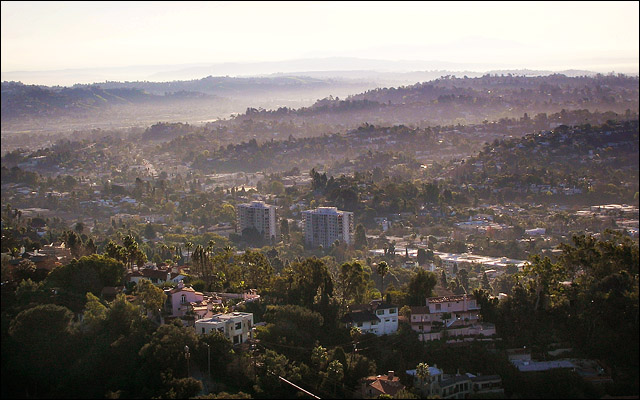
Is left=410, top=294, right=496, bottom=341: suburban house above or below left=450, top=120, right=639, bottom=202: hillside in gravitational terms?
below

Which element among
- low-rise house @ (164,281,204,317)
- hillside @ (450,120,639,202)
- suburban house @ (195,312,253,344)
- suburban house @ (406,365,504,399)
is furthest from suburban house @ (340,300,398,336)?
hillside @ (450,120,639,202)

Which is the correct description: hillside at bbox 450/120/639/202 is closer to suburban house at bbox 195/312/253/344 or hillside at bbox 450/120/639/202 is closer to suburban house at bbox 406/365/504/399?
suburban house at bbox 406/365/504/399

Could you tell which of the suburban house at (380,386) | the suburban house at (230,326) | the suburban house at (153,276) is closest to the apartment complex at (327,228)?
the suburban house at (153,276)

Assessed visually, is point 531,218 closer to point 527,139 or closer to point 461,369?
point 527,139

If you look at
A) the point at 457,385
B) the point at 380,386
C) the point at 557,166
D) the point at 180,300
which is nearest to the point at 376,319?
the point at 380,386

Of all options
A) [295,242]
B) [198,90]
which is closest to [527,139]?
[295,242]

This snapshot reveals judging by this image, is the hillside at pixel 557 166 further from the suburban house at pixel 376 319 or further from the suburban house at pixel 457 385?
the suburban house at pixel 457 385

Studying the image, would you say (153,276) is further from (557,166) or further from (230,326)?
(557,166)
